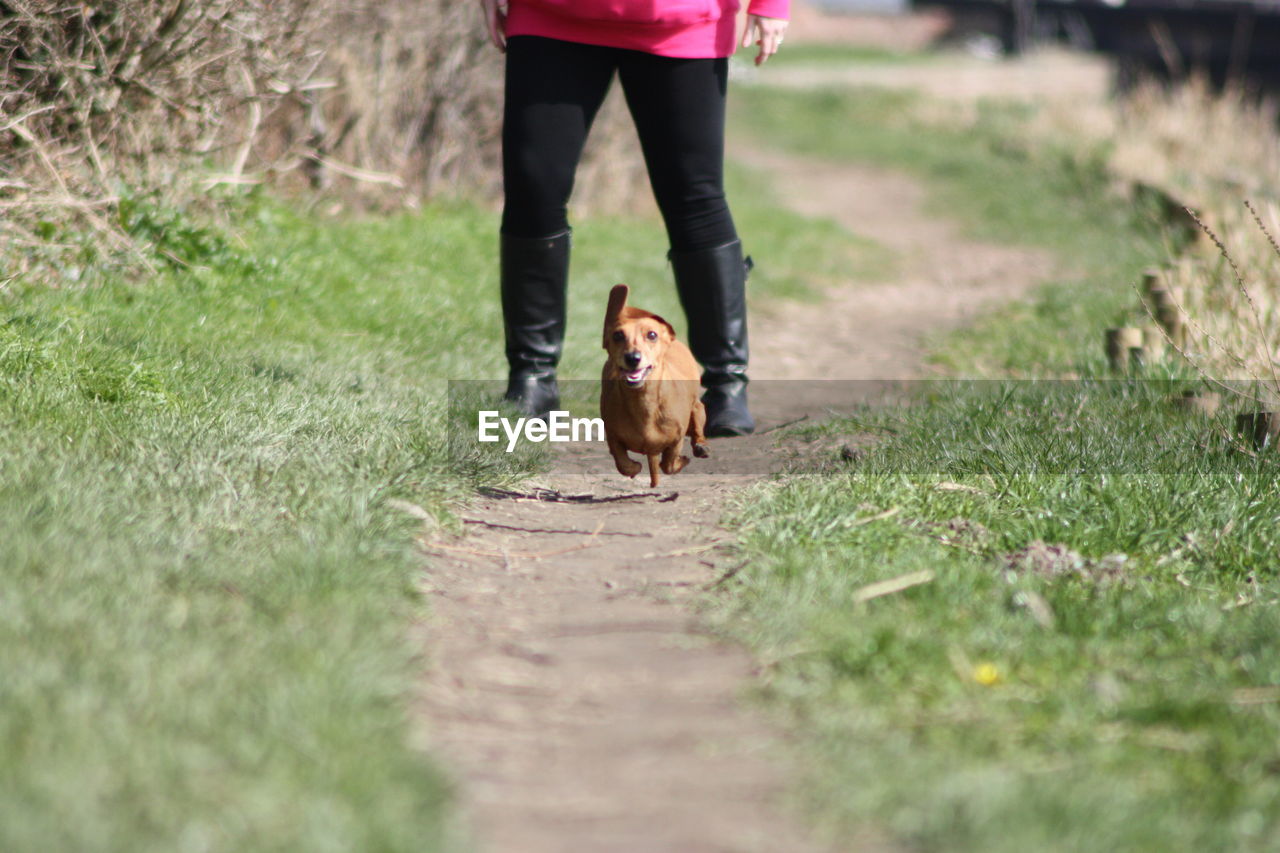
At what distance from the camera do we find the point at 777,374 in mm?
5258

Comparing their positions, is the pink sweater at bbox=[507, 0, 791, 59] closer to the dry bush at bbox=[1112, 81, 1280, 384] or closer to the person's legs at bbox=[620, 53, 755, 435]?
the person's legs at bbox=[620, 53, 755, 435]

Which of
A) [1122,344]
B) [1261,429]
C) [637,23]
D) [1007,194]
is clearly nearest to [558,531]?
[637,23]

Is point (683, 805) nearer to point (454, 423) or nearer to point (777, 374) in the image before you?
point (454, 423)

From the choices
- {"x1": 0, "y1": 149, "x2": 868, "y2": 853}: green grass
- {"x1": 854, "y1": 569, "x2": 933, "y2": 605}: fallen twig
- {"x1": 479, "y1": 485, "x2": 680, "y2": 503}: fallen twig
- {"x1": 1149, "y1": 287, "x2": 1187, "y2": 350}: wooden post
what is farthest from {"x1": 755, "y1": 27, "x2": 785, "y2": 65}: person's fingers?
{"x1": 1149, "y1": 287, "x2": 1187, "y2": 350}: wooden post

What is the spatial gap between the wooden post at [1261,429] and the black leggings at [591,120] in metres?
1.51

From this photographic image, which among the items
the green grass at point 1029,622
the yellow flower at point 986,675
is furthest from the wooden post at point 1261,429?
the yellow flower at point 986,675

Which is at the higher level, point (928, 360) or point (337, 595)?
point (928, 360)

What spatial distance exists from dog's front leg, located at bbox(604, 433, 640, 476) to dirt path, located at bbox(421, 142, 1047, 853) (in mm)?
98

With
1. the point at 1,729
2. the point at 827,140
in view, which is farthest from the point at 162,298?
the point at 827,140

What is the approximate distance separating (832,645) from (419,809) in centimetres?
83

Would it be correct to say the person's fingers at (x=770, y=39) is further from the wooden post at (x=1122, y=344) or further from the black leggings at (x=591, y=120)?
the wooden post at (x=1122, y=344)

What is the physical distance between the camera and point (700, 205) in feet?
11.8

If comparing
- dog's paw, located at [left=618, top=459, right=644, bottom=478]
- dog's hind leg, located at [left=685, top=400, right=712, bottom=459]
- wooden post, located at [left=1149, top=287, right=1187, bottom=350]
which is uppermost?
wooden post, located at [left=1149, top=287, right=1187, bottom=350]

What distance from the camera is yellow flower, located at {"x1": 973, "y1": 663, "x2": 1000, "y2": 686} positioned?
2.20 meters
